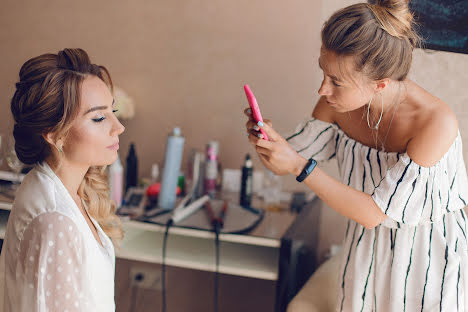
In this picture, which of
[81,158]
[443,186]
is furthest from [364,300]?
[81,158]

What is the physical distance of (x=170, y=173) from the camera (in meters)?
1.76

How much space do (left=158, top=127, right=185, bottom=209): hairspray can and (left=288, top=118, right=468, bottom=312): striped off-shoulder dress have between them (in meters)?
0.64

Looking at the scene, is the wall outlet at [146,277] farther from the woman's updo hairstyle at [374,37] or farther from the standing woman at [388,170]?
the woman's updo hairstyle at [374,37]

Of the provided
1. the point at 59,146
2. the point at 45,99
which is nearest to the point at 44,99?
the point at 45,99

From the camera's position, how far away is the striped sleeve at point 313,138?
56.6 inches

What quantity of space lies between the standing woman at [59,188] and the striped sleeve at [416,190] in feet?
2.19

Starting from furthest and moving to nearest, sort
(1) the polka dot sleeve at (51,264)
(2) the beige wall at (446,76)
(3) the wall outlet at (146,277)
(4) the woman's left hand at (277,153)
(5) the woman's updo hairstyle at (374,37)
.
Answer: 1. (3) the wall outlet at (146,277)
2. (2) the beige wall at (446,76)
3. (4) the woman's left hand at (277,153)
4. (5) the woman's updo hairstyle at (374,37)
5. (1) the polka dot sleeve at (51,264)

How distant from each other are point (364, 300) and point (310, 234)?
1.75ft

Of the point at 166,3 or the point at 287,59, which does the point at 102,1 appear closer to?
the point at 166,3

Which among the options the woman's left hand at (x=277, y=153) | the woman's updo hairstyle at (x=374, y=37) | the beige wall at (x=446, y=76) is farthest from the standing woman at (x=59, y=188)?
the beige wall at (x=446, y=76)

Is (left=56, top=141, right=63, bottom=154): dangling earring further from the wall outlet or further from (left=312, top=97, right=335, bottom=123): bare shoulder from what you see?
the wall outlet

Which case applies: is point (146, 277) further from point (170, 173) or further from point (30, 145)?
point (30, 145)

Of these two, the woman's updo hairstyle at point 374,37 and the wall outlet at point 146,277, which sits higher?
the woman's updo hairstyle at point 374,37

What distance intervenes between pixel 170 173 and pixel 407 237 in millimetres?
858
